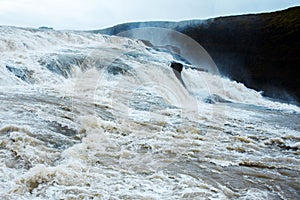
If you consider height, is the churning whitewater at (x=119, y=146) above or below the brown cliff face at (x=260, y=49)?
below

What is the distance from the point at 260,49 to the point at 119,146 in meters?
22.0

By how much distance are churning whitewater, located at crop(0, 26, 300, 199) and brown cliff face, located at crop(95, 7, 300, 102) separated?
13715 millimetres

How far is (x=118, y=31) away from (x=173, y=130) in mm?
42299

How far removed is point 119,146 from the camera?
514 centimetres

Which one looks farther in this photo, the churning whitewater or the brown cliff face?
the brown cliff face

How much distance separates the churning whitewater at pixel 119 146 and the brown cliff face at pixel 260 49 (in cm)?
1372

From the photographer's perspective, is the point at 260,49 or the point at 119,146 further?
the point at 260,49

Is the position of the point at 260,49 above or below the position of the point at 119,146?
above

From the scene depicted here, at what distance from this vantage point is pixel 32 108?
6121 mm

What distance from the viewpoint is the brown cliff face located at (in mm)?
21438

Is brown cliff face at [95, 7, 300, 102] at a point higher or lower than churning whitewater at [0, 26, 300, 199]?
higher

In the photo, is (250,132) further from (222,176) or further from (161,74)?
(161,74)

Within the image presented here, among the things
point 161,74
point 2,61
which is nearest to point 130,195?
point 2,61

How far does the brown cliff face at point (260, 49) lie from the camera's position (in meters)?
21.4
